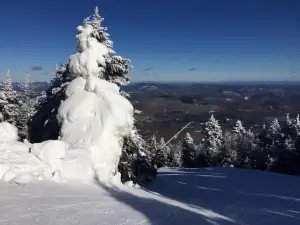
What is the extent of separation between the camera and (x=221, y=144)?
55062 mm

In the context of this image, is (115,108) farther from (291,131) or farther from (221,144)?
(221,144)

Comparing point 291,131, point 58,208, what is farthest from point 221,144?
point 58,208

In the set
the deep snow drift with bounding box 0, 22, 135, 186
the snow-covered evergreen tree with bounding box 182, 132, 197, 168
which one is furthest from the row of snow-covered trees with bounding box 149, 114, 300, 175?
the deep snow drift with bounding box 0, 22, 135, 186

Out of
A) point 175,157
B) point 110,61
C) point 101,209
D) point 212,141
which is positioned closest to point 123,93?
point 110,61

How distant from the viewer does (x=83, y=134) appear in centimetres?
1652

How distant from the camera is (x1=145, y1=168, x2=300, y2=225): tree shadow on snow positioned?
Answer: 15.4 m

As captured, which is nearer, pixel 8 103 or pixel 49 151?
pixel 49 151

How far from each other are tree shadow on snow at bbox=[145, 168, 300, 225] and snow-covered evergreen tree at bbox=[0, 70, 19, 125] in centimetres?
1522

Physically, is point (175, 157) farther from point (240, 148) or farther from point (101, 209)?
point (101, 209)

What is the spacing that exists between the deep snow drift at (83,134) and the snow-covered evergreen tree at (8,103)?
16304mm

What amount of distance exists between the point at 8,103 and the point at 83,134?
2066 centimetres

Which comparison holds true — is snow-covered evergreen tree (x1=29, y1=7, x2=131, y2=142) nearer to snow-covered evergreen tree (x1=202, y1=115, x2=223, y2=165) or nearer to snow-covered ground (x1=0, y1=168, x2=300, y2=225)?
snow-covered ground (x1=0, y1=168, x2=300, y2=225)

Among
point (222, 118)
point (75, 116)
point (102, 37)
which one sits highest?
point (102, 37)

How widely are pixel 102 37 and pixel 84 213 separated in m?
13.7
